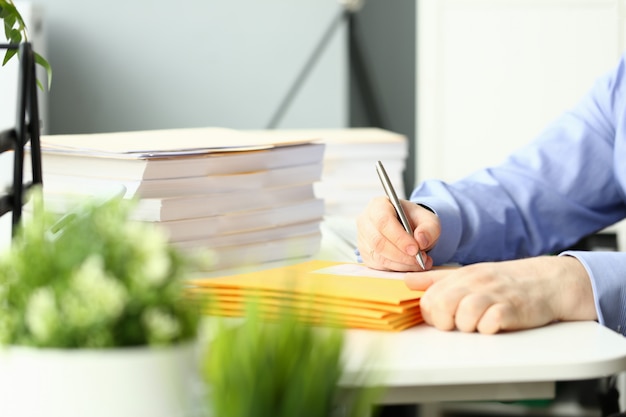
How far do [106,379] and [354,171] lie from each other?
165cm

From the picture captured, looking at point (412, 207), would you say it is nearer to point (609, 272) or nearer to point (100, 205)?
point (609, 272)

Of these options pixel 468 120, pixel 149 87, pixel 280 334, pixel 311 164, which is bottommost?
pixel 468 120

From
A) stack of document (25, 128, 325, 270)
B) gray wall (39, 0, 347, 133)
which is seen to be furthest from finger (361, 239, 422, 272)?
gray wall (39, 0, 347, 133)

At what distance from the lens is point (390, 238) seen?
1.01 meters

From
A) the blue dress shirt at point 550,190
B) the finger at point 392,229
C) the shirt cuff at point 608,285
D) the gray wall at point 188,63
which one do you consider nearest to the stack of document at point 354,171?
the blue dress shirt at point 550,190

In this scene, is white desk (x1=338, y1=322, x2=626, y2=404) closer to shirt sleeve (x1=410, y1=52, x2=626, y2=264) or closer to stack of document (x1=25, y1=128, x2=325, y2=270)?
stack of document (x1=25, y1=128, x2=325, y2=270)

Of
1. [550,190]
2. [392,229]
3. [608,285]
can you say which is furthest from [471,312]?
[550,190]

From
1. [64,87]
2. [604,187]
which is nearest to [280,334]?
[604,187]

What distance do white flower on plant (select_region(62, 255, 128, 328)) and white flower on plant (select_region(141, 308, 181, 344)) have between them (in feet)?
0.04

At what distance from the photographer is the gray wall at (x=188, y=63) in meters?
2.66

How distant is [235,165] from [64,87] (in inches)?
69.9

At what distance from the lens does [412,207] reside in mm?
1134

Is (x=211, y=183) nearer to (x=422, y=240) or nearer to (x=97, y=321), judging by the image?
(x=422, y=240)

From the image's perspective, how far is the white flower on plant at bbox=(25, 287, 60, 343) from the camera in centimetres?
37
